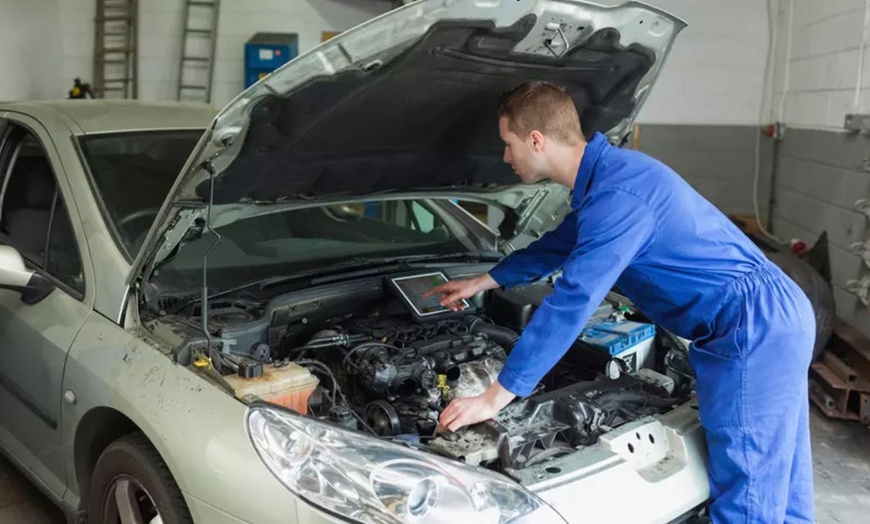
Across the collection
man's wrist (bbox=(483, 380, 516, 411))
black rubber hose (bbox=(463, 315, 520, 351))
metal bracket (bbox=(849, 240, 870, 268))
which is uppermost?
metal bracket (bbox=(849, 240, 870, 268))

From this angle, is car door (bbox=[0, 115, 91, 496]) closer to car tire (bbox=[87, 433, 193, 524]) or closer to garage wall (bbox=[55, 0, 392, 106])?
car tire (bbox=[87, 433, 193, 524])

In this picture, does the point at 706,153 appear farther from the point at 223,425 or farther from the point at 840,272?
the point at 223,425

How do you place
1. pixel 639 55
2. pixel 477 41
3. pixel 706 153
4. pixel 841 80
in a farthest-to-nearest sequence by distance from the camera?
pixel 706 153
pixel 841 80
pixel 639 55
pixel 477 41

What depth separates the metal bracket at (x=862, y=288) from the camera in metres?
4.12

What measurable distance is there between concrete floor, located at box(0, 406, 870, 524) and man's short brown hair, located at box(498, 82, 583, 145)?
2.10 metres

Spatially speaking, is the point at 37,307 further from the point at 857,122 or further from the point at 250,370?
the point at 857,122

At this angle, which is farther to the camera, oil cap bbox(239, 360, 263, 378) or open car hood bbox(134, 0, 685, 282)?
oil cap bbox(239, 360, 263, 378)

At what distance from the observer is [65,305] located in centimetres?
218

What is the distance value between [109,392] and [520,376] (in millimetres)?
1032

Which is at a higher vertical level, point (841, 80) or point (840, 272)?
point (841, 80)

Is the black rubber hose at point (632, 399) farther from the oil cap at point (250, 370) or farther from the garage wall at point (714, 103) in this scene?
the garage wall at point (714, 103)

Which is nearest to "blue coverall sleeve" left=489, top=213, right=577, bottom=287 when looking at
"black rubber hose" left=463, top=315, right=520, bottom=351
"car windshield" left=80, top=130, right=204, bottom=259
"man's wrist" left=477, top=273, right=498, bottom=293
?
"man's wrist" left=477, top=273, right=498, bottom=293

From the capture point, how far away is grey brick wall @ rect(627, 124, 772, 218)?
5.98 m

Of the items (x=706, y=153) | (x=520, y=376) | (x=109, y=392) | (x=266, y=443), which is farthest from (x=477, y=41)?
(x=706, y=153)
